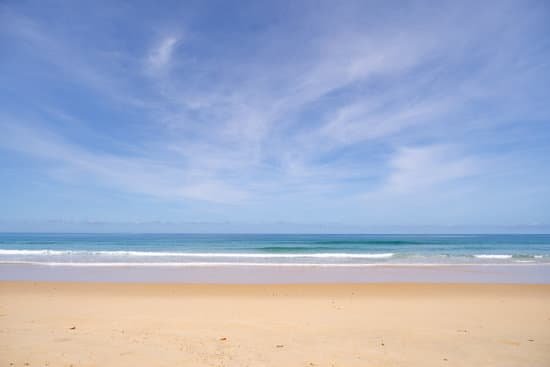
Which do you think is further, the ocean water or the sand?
the ocean water

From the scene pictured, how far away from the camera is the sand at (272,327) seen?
4520 mm

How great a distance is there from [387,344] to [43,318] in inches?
270

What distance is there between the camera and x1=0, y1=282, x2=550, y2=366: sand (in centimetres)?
452

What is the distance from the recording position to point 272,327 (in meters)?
6.10

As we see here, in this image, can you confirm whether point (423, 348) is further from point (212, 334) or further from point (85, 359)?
point (85, 359)

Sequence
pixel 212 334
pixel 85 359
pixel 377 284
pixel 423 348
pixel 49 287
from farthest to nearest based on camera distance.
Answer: pixel 377 284
pixel 49 287
pixel 212 334
pixel 423 348
pixel 85 359

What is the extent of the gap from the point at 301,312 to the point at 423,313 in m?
2.86

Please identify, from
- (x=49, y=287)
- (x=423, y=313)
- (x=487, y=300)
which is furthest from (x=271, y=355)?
(x=49, y=287)

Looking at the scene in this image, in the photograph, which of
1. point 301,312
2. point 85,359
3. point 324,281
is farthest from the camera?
point 324,281

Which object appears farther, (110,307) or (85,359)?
(110,307)

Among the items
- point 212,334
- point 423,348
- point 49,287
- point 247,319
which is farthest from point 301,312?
point 49,287

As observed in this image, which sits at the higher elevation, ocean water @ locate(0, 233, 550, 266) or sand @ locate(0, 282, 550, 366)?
sand @ locate(0, 282, 550, 366)

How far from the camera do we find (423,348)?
498cm

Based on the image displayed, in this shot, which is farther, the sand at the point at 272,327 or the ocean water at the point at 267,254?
the ocean water at the point at 267,254
